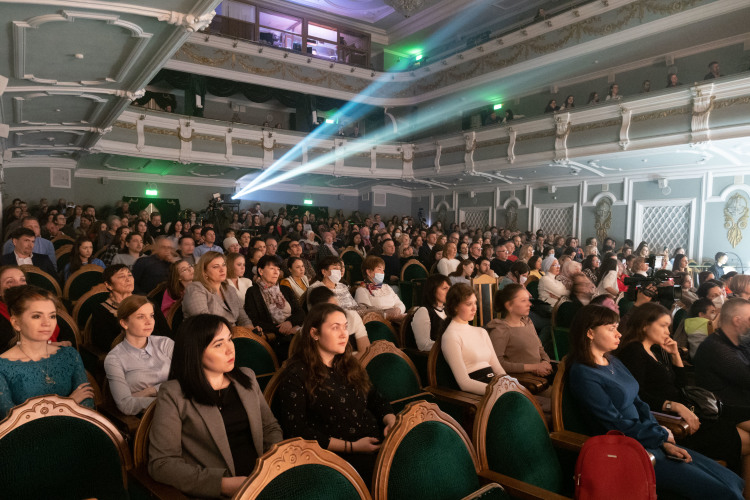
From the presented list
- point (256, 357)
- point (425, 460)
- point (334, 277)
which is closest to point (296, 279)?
point (334, 277)

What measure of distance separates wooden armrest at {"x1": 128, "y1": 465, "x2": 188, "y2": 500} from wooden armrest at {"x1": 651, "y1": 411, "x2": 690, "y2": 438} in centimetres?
200

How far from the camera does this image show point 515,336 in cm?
291

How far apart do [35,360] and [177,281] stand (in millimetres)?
1416

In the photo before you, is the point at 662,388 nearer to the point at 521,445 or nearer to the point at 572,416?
the point at 572,416

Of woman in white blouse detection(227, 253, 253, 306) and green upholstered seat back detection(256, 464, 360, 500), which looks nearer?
green upholstered seat back detection(256, 464, 360, 500)

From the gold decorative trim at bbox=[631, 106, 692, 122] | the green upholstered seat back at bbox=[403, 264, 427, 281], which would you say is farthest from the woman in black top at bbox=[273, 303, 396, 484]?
the gold decorative trim at bbox=[631, 106, 692, 122]

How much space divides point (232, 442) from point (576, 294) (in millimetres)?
3314

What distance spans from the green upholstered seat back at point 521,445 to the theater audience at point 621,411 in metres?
0.30

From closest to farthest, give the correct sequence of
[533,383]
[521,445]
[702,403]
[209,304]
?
[521,445] < [702,403] < [533,383] < [209,304]

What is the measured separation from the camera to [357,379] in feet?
6.39

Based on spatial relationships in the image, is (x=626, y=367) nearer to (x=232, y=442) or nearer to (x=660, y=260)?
(x=232, y=442)

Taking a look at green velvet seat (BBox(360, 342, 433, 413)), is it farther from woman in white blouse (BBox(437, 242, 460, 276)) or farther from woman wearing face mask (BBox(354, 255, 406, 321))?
woman in white blouse (BBox(437, 242, 460, 276))

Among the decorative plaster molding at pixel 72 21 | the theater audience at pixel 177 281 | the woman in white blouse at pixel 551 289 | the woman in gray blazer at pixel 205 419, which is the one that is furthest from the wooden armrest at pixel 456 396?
the decorative plaster molding at pixel 72 21

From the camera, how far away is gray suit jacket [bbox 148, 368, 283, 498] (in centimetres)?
140
